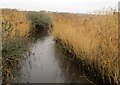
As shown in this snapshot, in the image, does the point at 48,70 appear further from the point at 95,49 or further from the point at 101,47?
the point at 101,47

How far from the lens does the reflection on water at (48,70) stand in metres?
5.96

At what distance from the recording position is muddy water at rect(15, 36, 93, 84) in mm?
5953

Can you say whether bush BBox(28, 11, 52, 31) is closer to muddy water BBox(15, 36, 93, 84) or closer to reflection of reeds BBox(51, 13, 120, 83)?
muddy water BBox(15, 36, 93, 84)

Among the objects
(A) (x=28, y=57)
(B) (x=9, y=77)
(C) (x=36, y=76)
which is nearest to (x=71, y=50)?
(A) (x=28, y=57)

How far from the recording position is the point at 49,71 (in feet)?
21.7

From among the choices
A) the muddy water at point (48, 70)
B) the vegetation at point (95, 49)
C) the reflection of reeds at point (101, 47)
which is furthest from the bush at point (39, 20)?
the reflection of reeds at point (101, 47)

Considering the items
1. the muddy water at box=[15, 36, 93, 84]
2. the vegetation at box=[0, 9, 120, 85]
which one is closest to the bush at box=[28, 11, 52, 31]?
the muddy water at box=[15, 36, 93, 84]

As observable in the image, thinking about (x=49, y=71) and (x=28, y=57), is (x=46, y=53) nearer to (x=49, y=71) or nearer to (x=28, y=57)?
(x=28, y=57)

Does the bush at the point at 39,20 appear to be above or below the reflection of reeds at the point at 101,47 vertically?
above

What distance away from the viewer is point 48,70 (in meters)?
6.71

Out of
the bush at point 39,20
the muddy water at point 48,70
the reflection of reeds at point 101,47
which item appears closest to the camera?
the reflection of reeds at point 101,47

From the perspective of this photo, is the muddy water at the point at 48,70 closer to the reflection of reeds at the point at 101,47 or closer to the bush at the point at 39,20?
the reflection of reeds at the point at 101,47

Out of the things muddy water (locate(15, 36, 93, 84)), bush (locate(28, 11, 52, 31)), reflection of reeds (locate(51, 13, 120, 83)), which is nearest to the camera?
reflection of reeds (locate(51, 13, 120, 83))

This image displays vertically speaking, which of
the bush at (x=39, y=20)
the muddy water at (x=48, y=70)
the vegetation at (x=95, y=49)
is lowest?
the muddy water at (x=48, y=70)
